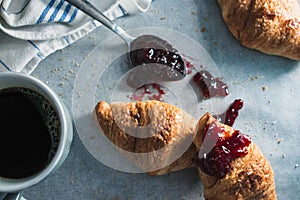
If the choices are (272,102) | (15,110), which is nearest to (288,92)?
(272,102)

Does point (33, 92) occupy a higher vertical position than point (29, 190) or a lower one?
higher

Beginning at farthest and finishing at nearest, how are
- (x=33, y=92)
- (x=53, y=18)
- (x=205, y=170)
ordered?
(x=53, y=18), (x=205, y=170), (x=33, y=92)

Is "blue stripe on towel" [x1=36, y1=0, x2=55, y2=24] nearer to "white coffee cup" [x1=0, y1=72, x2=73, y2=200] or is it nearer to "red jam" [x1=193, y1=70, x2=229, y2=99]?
"white coffee cup" [x1=0, y1=72, x2=73, y2=200]

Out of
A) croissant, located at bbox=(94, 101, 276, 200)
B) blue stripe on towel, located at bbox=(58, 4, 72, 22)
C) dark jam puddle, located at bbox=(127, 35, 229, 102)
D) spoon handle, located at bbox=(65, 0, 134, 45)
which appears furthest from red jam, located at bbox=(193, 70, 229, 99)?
blue stripe on towel, located at bbox=(58, 4, 72, 22)

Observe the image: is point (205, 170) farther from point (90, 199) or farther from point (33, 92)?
point (33, 92)

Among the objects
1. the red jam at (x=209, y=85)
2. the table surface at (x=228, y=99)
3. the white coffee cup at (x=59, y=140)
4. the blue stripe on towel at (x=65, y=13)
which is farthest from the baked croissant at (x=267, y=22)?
the white coffee cup at (x=59, y=140)

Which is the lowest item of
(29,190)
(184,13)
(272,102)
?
(29,190)

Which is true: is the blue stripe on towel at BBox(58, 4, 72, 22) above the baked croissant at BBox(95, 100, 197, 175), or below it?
above
